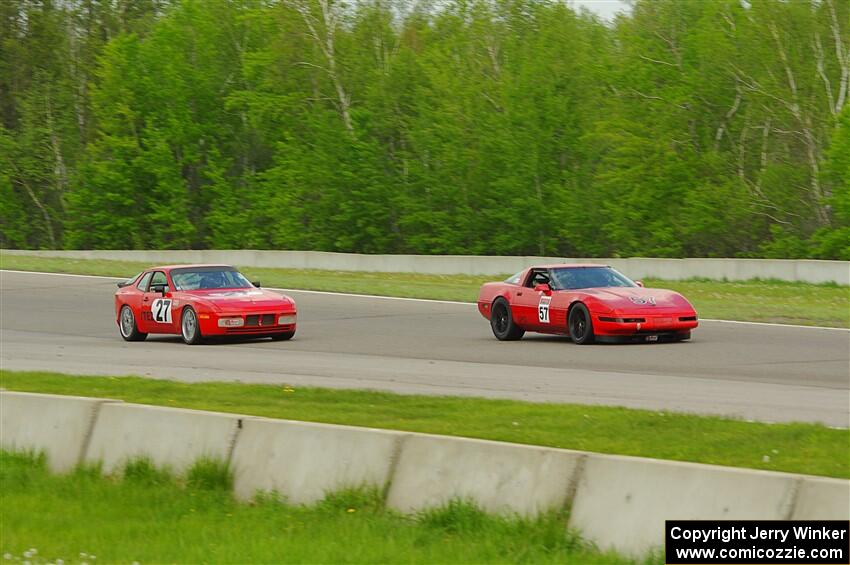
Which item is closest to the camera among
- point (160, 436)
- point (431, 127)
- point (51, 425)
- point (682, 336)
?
point (160, 436)

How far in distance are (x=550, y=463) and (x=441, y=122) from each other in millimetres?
42011

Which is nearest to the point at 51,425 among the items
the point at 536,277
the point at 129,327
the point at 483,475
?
the point at 483,475

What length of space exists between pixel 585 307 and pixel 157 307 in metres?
6.98

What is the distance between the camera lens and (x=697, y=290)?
30469 millimetres

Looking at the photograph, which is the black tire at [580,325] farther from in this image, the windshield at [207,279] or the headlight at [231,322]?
the windshield at [207,279]

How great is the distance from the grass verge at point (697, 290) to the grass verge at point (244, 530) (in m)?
14.6

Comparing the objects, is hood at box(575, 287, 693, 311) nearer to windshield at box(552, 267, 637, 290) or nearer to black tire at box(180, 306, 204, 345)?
windshield at box(552, 267, 637, 290)

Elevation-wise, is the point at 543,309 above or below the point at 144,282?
above

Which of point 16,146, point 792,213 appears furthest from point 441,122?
point 16,146

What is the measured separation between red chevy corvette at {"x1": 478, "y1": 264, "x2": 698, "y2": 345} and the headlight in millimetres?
3759

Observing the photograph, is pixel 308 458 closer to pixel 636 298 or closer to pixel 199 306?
pixel 636 298

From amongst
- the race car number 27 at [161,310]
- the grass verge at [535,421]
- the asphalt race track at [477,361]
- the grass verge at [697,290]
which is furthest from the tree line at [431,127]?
the grass verge at [535,421]

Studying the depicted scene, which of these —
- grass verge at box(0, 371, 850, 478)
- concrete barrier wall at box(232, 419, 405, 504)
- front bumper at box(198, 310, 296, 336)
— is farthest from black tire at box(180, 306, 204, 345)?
concrete barrier wall at box(232, 419, 405, 504)

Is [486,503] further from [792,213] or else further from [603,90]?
[603,90]
